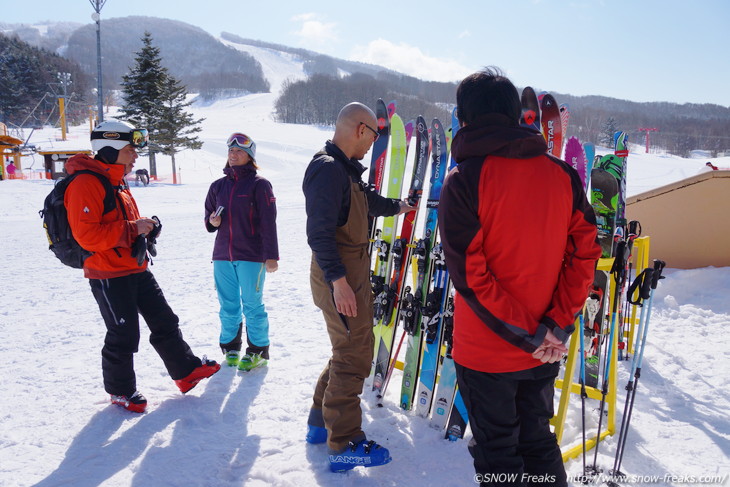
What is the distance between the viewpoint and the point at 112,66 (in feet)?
406

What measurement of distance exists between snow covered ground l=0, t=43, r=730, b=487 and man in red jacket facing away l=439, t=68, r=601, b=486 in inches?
30.4

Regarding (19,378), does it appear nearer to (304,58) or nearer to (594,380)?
(594,380)

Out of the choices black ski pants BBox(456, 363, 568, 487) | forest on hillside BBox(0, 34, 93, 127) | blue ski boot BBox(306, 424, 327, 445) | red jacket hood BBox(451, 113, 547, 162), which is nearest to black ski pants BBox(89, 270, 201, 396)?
blue ski boot BBox(306, 424, 327, 445)

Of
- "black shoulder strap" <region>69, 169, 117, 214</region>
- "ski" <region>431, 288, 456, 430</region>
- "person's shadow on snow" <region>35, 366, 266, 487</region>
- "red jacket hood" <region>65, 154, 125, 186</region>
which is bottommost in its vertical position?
"person's shadow on snow" <region>35, 366, 266, 487</region>

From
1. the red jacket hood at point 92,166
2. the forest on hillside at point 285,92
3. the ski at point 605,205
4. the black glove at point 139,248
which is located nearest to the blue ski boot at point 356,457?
the black glove at point 139,248

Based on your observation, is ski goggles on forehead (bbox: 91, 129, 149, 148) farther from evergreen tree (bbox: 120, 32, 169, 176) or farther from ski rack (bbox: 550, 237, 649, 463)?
evergreen tree (bbox: 120, 32, 169, 176)

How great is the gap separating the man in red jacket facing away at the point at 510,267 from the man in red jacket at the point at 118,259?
197 cm

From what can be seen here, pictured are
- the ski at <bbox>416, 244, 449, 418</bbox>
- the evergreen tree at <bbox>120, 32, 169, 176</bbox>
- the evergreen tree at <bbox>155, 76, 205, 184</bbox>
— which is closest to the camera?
the ski at <bbox>416, 244, 449, 418</bbox>

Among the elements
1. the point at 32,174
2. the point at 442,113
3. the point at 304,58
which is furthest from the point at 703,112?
the point at 304,58

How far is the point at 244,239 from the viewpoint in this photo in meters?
3.25

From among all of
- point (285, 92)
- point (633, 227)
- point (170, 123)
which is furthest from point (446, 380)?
point (285, 92)

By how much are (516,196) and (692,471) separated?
1976 mm

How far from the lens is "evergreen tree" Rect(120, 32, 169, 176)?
2338cm

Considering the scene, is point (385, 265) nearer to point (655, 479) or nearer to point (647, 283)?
point (647, 283)
